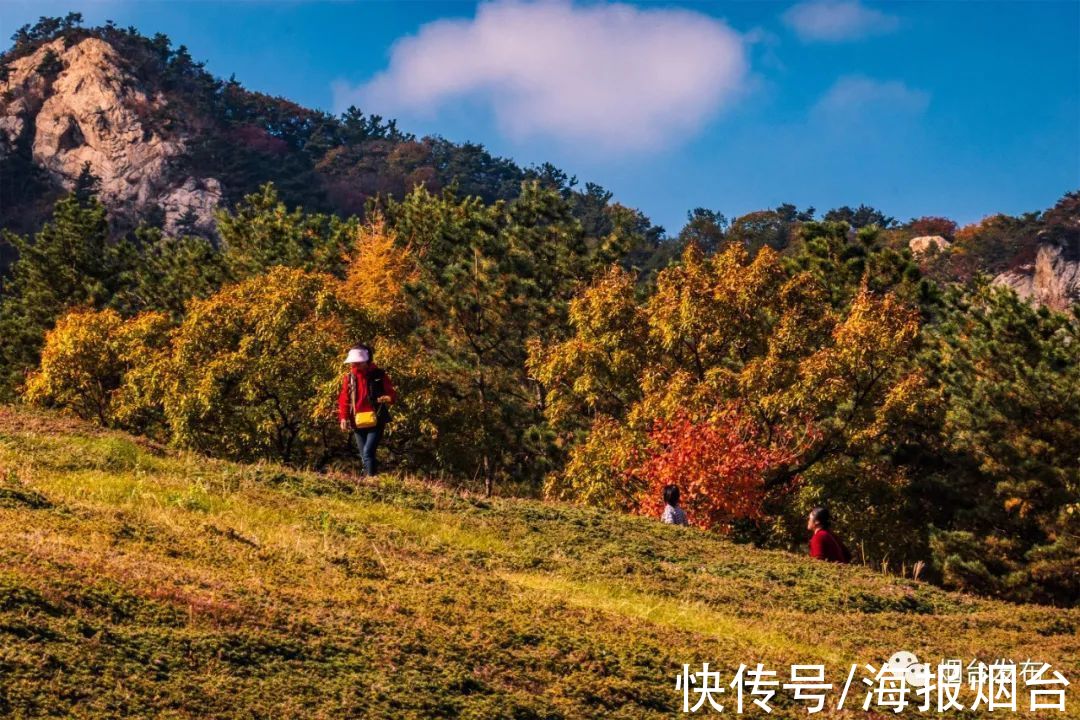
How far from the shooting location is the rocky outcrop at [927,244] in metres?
127

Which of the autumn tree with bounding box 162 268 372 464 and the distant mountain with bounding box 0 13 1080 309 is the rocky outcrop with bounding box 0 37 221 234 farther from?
the autumn tree with bounding box 162 268 372 464

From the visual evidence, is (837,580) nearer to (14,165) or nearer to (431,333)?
(431,333)

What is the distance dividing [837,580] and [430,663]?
900 cm

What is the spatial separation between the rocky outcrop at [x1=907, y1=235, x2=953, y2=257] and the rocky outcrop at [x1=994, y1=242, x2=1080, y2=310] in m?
7.01

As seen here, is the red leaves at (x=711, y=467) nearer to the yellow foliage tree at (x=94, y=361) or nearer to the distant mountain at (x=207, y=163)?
the yellow foliage tree at (x=94, y=361)

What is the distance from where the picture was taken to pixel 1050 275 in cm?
12925

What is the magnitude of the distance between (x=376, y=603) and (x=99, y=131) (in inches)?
6675

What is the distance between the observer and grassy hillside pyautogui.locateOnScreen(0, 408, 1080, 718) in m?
7.58

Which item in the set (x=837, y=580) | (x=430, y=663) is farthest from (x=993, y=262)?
(x=430, y=663)

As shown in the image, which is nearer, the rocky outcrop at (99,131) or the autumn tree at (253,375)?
the autumn tree at (253,375)

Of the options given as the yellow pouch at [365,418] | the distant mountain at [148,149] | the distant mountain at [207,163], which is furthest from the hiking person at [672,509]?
the distant mountain at [148,149]

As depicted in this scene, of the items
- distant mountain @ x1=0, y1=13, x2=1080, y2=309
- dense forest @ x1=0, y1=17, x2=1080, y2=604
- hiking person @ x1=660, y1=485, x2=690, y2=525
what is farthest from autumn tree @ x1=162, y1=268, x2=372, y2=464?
distant mountain @ x1=0, y1=13, x2=1080, y2=309

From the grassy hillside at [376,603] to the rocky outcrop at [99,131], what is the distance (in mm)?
150230

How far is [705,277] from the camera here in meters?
37.6
